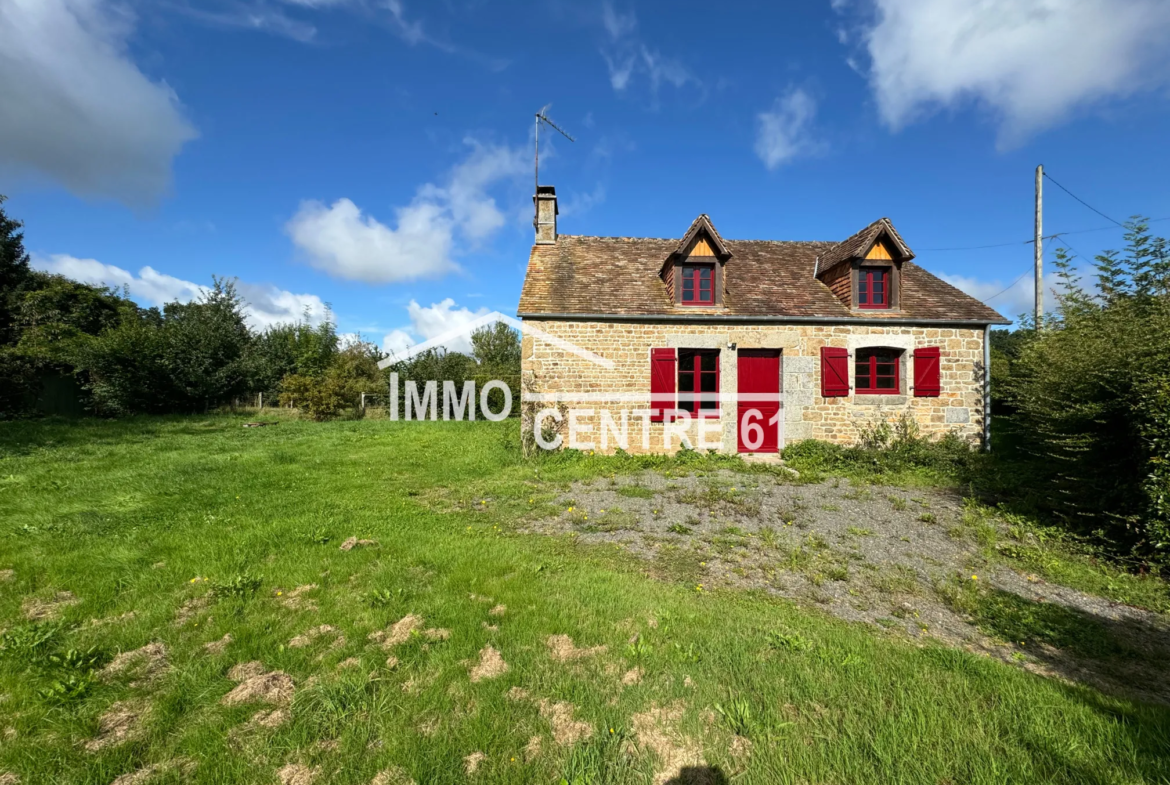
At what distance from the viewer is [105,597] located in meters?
3.74

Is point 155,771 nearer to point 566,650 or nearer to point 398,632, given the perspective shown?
point 398,632

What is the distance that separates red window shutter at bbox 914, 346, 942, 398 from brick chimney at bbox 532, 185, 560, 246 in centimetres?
984

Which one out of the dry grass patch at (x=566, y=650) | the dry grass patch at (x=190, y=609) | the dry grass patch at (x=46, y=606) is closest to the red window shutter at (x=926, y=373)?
the dry grass patch at (x=566, y=650)

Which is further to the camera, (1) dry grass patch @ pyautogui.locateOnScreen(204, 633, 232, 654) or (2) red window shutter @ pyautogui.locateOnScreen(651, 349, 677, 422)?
(2) red window shutter @ pyautogui.locateOnScreen(651, 349, 677, 422)

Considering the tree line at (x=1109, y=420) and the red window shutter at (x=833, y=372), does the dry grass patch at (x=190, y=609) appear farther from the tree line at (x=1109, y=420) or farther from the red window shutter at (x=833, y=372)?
the red window shutter at (x=833, y=372)

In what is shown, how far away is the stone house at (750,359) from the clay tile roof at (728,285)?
2.5 inches

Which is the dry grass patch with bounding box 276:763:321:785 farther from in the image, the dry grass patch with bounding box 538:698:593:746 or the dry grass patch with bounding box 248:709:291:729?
the dry grass patch with bounding box 538:698:593:746

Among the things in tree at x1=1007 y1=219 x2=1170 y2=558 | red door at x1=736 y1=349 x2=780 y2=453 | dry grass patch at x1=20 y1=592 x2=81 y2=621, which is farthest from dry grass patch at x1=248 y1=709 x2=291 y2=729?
red door at x1=736 y1=349 x2=780 y2=453

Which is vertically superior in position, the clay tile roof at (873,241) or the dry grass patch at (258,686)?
the clay tile roof at (873,241)

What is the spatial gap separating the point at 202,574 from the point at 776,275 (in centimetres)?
1288

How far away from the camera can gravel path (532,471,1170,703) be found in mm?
3631

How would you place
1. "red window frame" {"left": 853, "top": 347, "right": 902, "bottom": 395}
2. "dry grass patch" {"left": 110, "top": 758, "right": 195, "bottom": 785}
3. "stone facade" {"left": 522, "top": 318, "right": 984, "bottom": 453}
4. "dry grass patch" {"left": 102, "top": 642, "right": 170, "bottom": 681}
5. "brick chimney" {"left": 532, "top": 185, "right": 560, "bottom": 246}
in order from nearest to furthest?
"dry grass patch" {"left": 110, "top": 758, "right": 195, "bottom": 785}
"dry grass patch" {"left": 102, "top": 642, "right": 170, "bottom": 681}
"stone facade" {"left": 522, "top": 318, "right": 984, "bottom": 453}
"red window frame" {"left": 853, "top": 347, "right": 902, "bottom": 395}
"brick chimney" {"left": 532, "top": 185, "right": 560, "bottom": 246}

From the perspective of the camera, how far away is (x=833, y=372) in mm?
10945

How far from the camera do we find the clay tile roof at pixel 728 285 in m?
11.0
